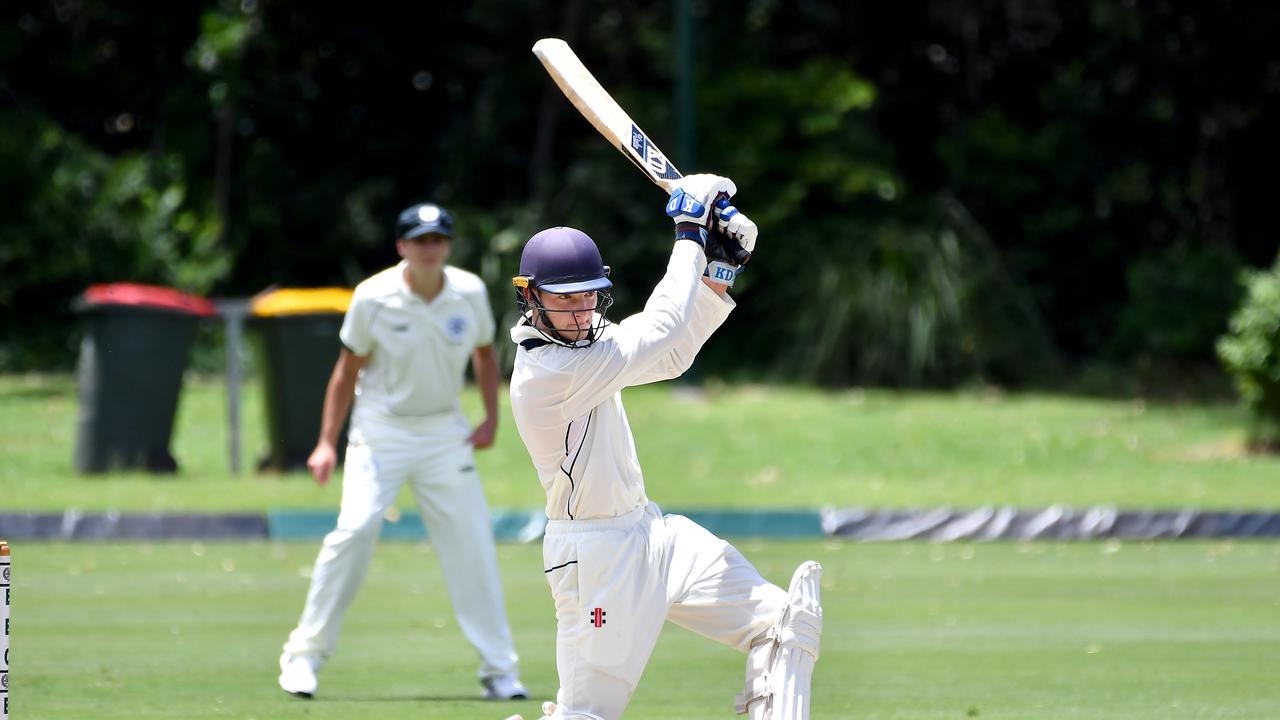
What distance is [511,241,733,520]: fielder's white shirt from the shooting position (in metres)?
4.85

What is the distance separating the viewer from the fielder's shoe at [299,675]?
6750 millimetres

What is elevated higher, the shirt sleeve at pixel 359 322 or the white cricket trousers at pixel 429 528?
the shirt sleeve at pixel 359 322

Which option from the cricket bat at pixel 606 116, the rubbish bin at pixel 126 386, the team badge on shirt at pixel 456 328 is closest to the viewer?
the cricket bat at pixel 606 116

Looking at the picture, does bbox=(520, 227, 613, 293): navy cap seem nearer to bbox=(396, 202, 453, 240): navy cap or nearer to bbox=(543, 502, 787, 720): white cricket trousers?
bbox=(543, 502, 787, 720): white cricket trousers

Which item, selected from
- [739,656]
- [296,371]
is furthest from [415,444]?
[296,371]

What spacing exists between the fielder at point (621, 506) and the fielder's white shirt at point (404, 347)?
2307 millimetres

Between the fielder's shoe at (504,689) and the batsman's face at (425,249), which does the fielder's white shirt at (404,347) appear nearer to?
the batsman's face at (425,249)

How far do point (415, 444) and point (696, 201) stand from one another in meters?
2.55

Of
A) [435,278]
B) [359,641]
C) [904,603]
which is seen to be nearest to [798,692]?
[435,278]

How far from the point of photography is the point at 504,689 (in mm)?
6816

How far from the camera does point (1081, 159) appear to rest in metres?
23.1

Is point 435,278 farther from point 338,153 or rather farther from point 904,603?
point 338,153

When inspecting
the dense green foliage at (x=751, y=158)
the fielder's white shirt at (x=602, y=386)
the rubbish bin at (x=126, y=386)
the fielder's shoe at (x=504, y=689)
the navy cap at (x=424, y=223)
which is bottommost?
the fielder's shoe at (x=504, y=689)

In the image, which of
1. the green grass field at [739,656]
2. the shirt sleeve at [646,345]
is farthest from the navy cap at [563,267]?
the green grass field at [739,656]
